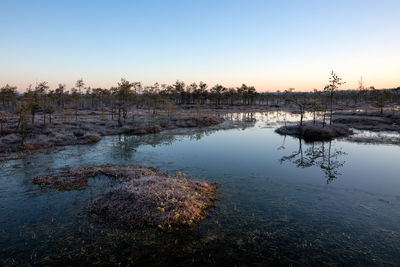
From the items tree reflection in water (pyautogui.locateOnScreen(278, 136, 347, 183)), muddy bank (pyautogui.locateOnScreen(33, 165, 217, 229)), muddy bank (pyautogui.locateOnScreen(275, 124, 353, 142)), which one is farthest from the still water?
muddy bank (pyautogui.locateOnScreen(275, 124, 353, 142))

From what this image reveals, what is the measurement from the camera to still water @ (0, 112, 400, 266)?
12.2m

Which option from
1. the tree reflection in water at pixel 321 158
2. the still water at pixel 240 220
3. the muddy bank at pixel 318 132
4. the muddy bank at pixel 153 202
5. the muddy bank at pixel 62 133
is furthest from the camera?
the muddy bank at pixel 318 132

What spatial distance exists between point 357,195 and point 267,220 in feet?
33.0

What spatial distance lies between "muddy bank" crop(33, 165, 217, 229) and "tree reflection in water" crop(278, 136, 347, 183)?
14425mm

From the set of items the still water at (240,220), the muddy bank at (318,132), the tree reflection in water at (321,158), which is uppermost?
the muddy bank at (318,132)

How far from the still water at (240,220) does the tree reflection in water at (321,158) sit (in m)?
0.24

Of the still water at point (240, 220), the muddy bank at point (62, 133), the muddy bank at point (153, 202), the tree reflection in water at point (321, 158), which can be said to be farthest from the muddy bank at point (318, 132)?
the muddy bank at point (153, 202)

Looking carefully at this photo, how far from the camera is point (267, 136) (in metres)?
51.7

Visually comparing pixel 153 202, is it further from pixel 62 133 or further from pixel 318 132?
pixel 318 132

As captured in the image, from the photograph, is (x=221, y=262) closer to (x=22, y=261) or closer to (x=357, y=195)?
(x=22, y=261)

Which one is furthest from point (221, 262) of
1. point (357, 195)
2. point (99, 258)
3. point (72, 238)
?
point (357, 195)

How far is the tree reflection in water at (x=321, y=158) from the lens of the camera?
2750 cm

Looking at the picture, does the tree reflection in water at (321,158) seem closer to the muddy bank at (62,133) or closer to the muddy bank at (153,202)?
the muddy bank at (153,202)

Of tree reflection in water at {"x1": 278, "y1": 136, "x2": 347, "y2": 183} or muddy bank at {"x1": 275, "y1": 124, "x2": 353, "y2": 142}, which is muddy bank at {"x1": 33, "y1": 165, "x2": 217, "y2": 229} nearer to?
tree reflection in water at {"x1": 278, "y1": 136, "x2": 347, "y2": 183}
